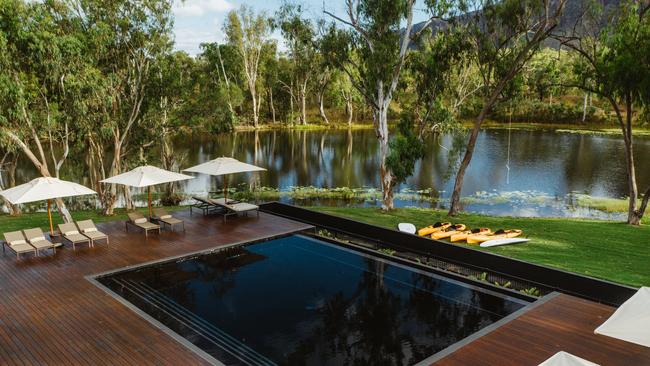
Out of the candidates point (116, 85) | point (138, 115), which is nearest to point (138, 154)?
point (138, 115)

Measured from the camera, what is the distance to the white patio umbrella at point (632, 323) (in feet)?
18.4

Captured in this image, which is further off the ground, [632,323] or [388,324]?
[632,323]

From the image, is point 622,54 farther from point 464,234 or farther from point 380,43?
point 380,43

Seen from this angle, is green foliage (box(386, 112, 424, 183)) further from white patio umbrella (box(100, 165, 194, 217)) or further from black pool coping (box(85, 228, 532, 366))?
white patio umbrella (box(100, 165, 194, 217))

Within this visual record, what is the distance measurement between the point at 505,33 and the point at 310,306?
13.6m

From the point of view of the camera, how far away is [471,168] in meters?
31.8

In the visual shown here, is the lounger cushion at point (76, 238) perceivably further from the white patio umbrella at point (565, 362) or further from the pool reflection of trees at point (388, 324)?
the white patio umbrella at point (565, 362)

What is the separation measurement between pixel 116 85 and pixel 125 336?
15043 mm

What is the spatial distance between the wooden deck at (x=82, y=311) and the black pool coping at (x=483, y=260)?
2383 mm

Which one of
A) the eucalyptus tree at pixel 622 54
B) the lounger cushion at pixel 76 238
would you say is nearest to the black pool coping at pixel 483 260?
the lounger cushion at pixel 76 238

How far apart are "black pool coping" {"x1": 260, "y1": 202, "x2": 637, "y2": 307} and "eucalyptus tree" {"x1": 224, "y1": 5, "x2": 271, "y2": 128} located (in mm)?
41875

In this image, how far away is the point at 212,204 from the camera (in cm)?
1568

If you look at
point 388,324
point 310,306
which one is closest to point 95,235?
point 310,306

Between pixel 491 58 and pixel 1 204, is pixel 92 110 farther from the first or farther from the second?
pixel 491 58
